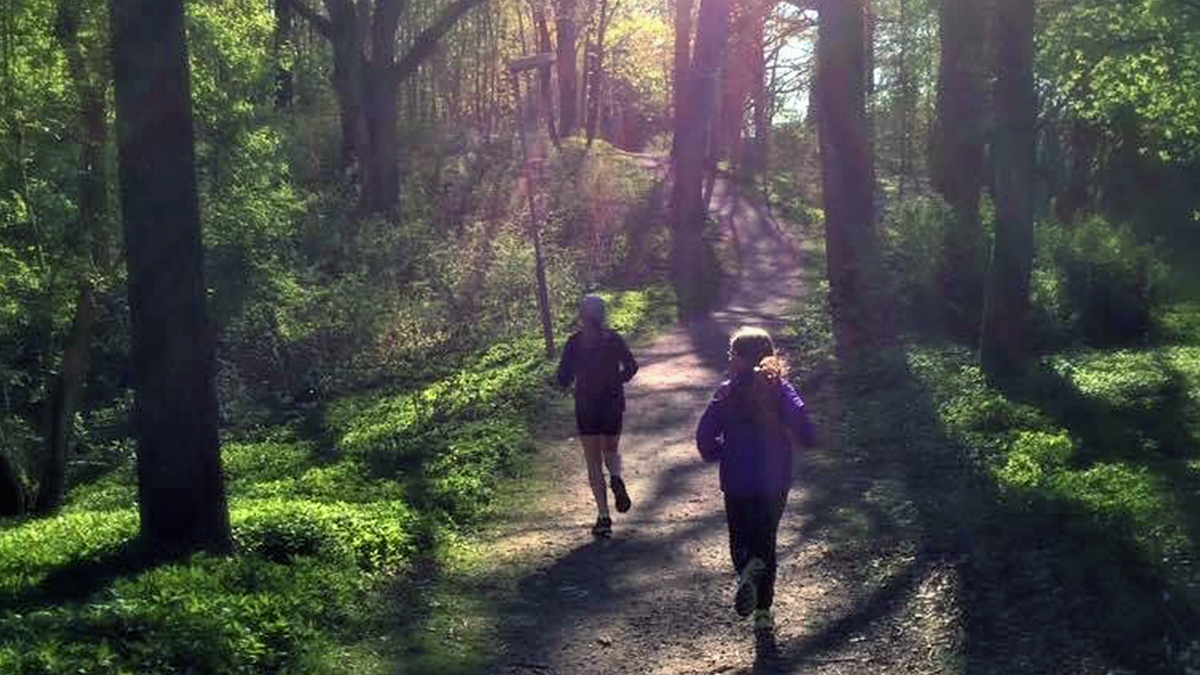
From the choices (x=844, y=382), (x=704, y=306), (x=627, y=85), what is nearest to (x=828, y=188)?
(x=844, y=382)

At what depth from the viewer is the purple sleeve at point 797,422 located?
6.87 metres

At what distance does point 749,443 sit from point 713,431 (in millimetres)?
207

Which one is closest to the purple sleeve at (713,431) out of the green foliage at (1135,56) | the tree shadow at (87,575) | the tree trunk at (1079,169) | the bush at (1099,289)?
the tree shadow at (87,575)

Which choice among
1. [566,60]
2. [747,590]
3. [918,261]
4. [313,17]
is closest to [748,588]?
[747,590]

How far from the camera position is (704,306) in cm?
2264

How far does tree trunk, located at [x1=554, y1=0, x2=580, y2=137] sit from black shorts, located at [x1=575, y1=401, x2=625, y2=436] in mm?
32866

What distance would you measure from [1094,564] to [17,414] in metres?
14.3

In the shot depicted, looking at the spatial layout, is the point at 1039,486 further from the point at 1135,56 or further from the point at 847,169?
the point at 847,169

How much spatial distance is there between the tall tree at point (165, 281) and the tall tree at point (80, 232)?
6785mm

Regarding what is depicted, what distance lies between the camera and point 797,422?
6.91m

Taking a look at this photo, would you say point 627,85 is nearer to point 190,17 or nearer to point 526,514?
point 190,17

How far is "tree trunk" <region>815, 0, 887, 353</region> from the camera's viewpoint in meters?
17.0

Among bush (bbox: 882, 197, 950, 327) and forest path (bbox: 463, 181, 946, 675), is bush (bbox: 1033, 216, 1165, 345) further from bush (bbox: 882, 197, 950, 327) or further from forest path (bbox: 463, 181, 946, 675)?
forest path (bbox: 463, 181, 946, 675)

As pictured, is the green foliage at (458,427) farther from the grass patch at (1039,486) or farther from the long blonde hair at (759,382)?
the long blonde hair at (759,382)
